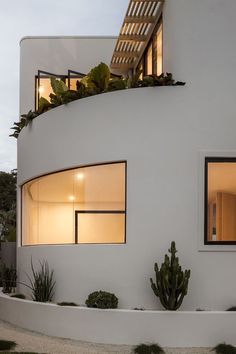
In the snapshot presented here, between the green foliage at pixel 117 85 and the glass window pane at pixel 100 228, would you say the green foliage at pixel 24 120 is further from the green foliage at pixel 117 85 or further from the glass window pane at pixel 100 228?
the glass window pane at pixel 100 228

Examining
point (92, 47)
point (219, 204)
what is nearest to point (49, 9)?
point (92, 47)

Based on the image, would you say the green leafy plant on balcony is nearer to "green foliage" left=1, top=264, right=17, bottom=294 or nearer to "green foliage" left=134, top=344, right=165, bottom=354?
"green foliage" left=1, top=264, right=17, bottom=294

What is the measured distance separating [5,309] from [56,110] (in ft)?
14.1

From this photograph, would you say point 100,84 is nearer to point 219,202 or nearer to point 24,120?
point 24,120

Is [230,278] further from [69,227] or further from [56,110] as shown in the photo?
[56,110]

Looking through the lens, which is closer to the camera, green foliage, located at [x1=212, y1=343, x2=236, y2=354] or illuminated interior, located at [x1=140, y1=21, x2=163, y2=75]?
green foliage, located at [x1=212, y1=343, x2=236, y2=354]

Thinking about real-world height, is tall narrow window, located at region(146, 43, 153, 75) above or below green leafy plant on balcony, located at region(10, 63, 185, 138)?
above

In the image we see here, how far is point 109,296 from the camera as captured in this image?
9383mm

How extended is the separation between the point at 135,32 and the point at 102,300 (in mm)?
7004

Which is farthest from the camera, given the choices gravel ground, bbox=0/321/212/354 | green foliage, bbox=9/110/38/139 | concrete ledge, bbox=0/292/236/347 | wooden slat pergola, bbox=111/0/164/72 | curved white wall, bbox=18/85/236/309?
green foliage, bbox=9/110/38/139

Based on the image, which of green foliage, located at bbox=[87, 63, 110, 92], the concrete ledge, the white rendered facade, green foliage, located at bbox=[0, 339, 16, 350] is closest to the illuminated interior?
the white rendered facade

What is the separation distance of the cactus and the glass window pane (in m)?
1.16

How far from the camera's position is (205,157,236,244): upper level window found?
9492 mm

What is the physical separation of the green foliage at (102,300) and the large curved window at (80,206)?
1051 mm
